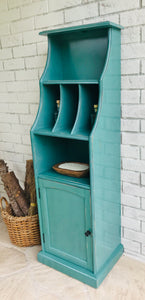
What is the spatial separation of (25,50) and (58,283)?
1.86 m

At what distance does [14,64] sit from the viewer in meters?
2.58

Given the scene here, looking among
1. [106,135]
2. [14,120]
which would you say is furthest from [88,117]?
[14,120]

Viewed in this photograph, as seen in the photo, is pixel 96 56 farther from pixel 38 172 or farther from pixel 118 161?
pixel 38 172

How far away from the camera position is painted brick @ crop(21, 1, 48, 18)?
7.29 feet

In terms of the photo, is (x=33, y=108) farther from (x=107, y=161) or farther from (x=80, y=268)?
(x=80, y=268)

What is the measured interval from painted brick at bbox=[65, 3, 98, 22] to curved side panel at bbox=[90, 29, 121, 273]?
295 mm

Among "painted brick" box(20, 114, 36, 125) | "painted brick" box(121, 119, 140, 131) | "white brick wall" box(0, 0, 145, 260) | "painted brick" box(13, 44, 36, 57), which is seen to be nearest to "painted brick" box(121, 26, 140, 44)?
"white brick wall" box(0, 0, 145, 260)

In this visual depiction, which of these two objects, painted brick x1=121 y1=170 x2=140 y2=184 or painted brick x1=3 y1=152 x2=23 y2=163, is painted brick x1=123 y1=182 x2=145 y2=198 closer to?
painted brick x1=121 y1=170 x2=140 y2=184

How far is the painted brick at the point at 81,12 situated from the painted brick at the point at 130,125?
754mm

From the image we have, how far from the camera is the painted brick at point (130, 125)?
1.95 m

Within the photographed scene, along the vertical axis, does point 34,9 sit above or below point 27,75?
above

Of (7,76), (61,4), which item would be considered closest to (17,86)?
(7,76)

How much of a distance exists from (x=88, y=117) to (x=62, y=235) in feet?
2.91

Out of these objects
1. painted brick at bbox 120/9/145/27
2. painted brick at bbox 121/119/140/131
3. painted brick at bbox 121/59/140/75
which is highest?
painted brick at bbox 120/9/145/27
